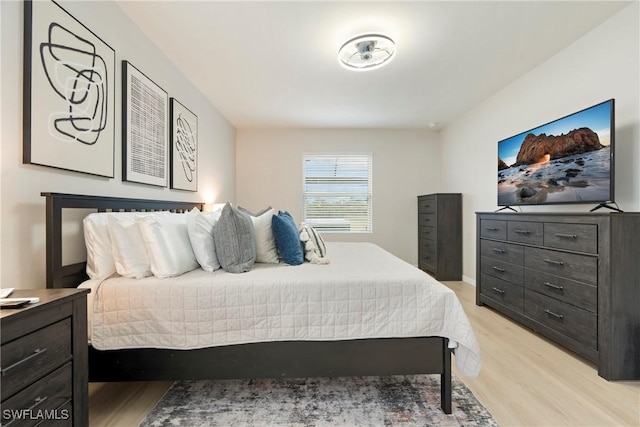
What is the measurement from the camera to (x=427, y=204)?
4.82 metres

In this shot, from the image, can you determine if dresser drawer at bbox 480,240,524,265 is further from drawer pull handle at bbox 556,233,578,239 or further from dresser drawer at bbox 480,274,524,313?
drawer pull handle at bbox 556,233,578,239

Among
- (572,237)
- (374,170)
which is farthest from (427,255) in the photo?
(572,237)

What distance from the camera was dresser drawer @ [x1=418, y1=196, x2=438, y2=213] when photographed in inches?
179

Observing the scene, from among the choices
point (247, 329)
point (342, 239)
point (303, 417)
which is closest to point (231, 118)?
point (342, 239)

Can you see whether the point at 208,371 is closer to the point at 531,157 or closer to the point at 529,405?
the point at 529,405

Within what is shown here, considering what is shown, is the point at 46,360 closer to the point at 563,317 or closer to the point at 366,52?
the point at 366,52

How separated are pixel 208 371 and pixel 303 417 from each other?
21.7 inches

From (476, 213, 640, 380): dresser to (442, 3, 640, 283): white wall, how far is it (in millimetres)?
402

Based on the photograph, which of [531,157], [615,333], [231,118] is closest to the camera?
[615,333]

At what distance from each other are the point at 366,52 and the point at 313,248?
1681 millimetres

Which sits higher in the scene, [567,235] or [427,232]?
[567,235]

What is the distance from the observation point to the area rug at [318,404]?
4.99 ft

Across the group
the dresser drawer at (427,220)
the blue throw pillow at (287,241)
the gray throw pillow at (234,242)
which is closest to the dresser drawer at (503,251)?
the dresser drawer at (427,220)

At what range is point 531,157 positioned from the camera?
2.86m
